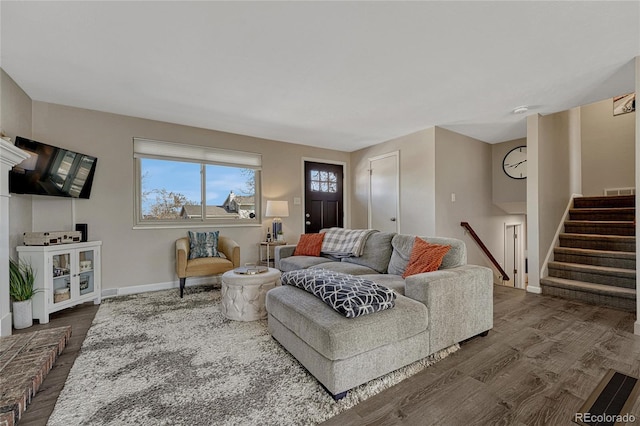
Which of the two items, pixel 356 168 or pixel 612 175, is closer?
pixel 612 175

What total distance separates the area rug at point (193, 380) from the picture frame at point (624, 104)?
5.38 meters

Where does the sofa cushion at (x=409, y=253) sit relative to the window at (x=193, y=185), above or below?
below

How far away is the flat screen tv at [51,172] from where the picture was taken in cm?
269

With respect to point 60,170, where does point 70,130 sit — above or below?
above

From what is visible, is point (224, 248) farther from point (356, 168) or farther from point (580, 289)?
point (580, 289)

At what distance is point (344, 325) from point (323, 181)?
4142mm

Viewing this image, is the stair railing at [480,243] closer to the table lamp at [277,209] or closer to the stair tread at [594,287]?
the stair tread at [594,287]

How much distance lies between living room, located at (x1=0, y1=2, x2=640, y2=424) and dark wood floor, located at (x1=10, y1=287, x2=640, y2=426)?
1.93 ft

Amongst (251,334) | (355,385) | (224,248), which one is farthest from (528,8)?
(224,248)

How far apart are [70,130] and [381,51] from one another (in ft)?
12.2

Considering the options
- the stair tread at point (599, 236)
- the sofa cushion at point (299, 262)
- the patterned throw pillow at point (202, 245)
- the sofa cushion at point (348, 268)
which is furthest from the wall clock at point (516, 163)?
the patterned throw pillow at point (202, 245)

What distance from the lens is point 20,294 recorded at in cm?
255

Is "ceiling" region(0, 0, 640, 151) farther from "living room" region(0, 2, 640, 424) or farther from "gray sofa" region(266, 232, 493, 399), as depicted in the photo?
"gray sofa" region(266, 232, 493, 399)

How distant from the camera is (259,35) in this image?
2.00 metres
